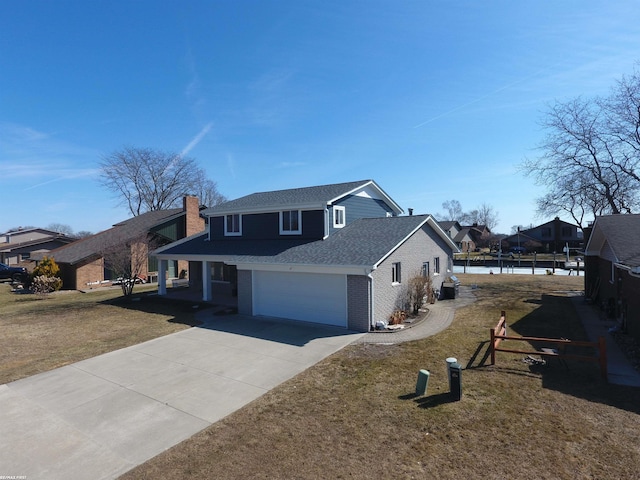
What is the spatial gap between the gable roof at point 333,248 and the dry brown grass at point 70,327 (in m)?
3.81

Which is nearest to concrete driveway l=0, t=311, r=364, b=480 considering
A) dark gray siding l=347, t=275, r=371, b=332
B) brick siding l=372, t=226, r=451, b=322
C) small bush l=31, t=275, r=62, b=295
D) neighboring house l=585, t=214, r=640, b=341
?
dark gray siding l=347, t=275, r=371, b=332

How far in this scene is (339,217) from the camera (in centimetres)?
1877

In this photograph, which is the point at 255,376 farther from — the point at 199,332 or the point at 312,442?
the point at 199,332

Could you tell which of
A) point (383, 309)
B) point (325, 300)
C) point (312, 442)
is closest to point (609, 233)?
point (383, 309)

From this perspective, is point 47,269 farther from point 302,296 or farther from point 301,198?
point 302,296

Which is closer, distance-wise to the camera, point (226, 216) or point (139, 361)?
point (139, 361)

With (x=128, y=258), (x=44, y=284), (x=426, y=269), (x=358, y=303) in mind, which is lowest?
(x=44, y=284)

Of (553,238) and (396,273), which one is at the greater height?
Answer: (553,238)

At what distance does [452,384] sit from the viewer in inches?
303

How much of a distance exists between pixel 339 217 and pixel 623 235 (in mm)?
12299

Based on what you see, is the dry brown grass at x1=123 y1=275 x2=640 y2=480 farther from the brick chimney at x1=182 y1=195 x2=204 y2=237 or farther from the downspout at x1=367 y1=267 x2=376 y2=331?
the brick chimney at x1=182 y1=195 x2=204 y2=237

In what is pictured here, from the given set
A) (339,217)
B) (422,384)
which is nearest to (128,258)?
(339,217)

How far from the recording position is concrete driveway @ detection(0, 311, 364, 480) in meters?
6.02

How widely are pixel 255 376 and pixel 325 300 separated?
560 centimetres
